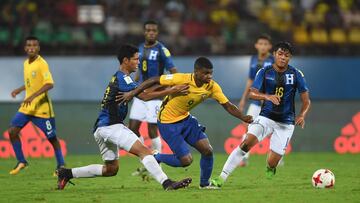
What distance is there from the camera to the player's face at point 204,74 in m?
11.5

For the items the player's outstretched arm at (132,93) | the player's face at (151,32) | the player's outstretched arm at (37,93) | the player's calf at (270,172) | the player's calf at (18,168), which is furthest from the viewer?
the player's face at (151,32)

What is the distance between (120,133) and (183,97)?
1075mm

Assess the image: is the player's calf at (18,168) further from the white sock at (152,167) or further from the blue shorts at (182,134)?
the white sock at (152,167)

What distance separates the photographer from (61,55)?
72.6ft

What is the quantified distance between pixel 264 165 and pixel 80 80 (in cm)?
734

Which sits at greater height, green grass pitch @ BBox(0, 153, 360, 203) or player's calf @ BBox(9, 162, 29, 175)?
green grass pitch @ BBox(0, 153, 360, 203)

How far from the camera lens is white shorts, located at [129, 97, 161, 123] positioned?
15.8m

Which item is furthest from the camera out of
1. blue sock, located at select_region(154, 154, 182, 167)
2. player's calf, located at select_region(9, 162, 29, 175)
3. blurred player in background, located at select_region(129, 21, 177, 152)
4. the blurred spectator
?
the blurred spectator

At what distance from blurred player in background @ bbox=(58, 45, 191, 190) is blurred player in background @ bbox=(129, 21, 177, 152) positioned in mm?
3835

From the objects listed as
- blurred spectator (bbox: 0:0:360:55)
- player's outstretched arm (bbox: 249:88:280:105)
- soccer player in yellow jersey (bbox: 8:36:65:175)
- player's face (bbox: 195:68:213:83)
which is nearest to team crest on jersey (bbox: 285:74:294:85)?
player's outstretched arm (bbox: 249:88:280:105)

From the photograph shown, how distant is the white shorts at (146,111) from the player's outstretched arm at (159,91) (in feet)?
13.2

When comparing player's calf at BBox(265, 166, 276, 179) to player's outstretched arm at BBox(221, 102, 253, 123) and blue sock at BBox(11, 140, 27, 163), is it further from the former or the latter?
blue sock at BBox(11, 140, 27, 163)

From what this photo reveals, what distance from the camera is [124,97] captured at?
37.2ft

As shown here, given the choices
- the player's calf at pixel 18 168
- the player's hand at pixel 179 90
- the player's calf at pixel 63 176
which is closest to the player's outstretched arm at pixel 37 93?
the player's calf at pixel 18 168
